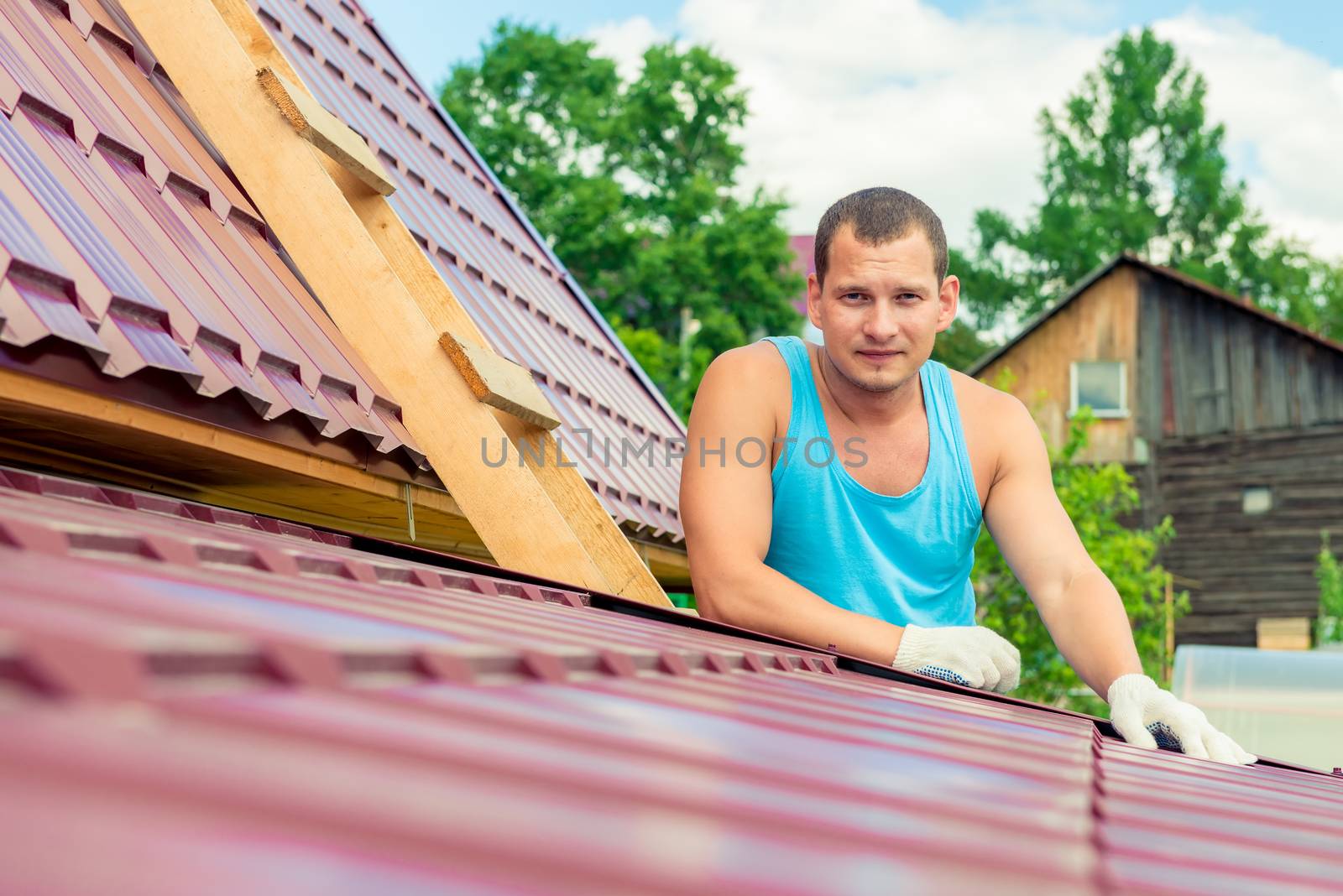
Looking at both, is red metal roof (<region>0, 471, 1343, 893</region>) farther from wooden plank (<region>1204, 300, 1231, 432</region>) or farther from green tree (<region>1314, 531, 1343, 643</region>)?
wooden plank (<region>1204, 300, 1231, 432</region>)

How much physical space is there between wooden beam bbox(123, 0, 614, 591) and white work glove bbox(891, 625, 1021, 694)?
29.6 inches

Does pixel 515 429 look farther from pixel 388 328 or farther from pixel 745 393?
pixel 745 393

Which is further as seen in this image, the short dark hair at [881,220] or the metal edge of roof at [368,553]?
the short dark hair at [881,220]

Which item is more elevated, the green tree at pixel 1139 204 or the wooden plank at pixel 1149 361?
the green tree at pixel 1139 204

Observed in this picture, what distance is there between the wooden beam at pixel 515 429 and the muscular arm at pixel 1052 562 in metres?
1.00

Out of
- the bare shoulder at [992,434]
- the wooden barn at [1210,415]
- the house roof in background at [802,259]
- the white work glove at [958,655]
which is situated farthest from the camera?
the house roof in background at [802,259]

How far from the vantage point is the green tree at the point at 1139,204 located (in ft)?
135

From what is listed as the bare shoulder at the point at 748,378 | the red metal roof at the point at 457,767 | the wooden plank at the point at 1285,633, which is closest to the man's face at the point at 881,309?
the bare shoulder at the point at 748,378

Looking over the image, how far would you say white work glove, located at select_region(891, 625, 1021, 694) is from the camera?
3.06 meters

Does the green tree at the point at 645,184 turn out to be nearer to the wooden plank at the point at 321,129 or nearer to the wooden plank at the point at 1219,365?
the wooden plank at the point at 1219,365

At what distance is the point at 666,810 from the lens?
87cm

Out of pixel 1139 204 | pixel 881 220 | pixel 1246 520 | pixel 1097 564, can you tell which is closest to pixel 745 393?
pixel 881 220

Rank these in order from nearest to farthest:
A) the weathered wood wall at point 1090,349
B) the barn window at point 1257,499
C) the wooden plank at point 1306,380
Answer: the wooden plank at point 1306,380
the barn window at point 1257,499
the weathered wood wall at point 1090,349

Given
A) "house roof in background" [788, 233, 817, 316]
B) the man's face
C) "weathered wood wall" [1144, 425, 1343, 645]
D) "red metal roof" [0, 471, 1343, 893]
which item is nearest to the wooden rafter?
the man's face
